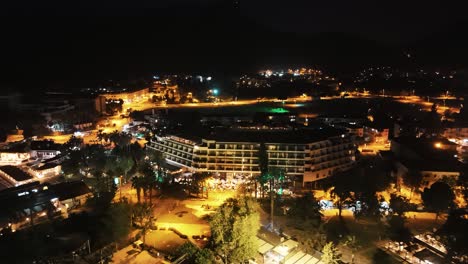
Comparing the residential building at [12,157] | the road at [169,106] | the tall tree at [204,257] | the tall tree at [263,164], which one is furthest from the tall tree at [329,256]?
the road at [169,106]

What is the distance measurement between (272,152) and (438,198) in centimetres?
1020

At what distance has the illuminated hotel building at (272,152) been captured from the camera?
82.3 feet

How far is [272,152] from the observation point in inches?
992

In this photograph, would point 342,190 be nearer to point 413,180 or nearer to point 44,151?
point 413,180

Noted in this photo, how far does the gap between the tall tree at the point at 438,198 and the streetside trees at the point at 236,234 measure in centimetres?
1103

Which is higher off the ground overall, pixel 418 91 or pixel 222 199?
pixel 418 91

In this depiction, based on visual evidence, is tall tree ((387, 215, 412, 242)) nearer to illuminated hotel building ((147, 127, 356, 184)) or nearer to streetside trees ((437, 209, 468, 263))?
streetside trees ((437, 209, 468, 263))

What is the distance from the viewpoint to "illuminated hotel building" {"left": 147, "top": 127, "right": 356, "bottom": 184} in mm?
25094

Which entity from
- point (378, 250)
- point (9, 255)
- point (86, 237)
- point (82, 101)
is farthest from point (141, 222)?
point (82, 101)

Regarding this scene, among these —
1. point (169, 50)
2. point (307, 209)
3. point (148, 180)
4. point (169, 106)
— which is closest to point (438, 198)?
point (307, 209)

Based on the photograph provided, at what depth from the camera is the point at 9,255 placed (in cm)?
1394

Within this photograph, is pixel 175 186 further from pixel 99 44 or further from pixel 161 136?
pixel 99 44

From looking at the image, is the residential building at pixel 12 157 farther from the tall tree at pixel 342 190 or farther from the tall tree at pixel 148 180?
the tall tree at pixel 342 190

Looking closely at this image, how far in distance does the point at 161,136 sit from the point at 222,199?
944 centimetres
